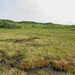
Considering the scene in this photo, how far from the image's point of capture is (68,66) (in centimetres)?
696

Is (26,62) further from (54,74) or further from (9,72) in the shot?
(54,74)

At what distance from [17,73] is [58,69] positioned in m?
3.36

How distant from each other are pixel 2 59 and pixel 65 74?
632 centimetres

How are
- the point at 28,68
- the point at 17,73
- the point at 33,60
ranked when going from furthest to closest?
the point at 33,60
the point at 28,68
the point at 17,73

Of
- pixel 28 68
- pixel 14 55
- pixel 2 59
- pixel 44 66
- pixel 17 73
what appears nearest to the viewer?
pixel 17 73

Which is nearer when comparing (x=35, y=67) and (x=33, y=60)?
(x=35, y=67)

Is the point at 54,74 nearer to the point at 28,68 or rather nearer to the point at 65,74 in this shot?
the point at 65,74

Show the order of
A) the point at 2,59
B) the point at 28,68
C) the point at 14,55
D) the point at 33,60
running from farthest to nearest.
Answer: the point at 14,55 → the point at 2,59 → the point at 33,60 → the point at 28,68

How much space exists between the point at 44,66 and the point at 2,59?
4.51m

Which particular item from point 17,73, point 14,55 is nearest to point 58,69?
point 17,73

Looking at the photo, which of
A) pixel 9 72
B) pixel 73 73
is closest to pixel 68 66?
pixel 73 73

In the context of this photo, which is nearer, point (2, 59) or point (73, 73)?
point (73, 73)

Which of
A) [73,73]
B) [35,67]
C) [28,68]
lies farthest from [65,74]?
[28,68]

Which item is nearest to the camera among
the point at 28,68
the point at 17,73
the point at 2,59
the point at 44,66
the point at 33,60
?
the point at 17,73
